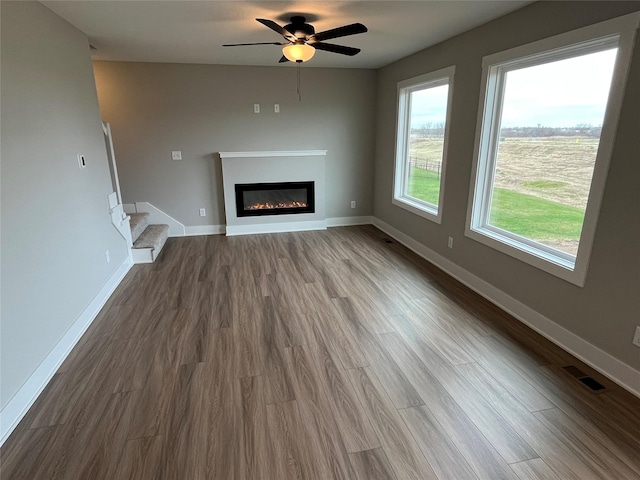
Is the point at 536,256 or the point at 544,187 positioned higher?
the point at 544,187

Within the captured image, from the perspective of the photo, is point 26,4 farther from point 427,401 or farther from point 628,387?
point 628,387

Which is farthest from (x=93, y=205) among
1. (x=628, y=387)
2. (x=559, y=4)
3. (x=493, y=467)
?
(x=628, y=387)

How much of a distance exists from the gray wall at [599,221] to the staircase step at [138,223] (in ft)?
12.3

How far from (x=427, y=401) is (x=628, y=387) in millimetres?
1245

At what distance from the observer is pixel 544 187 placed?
2.80m

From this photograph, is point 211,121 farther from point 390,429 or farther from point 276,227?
point 390,429

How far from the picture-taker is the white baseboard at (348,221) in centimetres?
600

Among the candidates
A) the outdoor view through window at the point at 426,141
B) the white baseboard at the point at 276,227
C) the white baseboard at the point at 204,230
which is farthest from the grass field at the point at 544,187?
the white baseboard at the point at 204,230

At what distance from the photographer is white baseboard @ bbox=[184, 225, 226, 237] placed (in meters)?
5.50

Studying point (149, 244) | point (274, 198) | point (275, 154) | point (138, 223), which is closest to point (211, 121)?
point (275, 154)

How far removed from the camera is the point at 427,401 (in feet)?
6.79

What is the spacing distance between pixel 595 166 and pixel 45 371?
3.80 meters

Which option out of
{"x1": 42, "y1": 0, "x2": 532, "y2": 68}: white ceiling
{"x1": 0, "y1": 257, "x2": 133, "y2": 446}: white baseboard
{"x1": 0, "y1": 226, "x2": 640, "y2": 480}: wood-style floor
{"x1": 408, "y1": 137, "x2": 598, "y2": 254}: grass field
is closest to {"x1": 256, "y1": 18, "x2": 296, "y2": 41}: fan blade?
{"x1": 42, "y1": 0, "x2": 532, "y2": 68}: white ceiling

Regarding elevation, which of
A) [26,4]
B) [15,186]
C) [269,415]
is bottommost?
[269,415]
